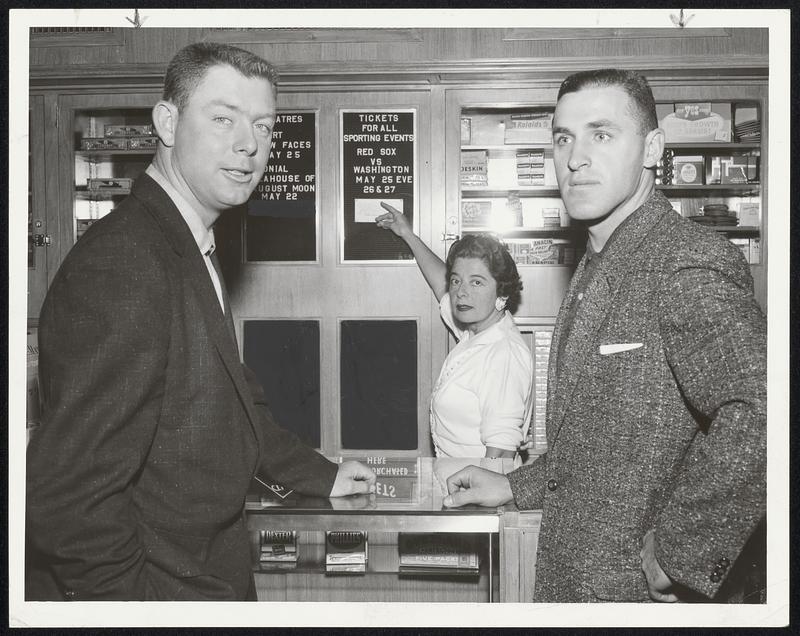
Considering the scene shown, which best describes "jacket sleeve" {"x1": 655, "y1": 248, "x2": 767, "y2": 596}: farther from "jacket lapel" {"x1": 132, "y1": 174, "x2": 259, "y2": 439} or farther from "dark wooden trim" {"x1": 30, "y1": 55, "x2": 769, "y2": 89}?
"dark wooden trim" {"x1": 30, "y1": 55, "x2": 769, "y2": 89}

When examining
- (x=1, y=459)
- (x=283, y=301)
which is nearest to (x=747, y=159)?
(x=283, y=301)

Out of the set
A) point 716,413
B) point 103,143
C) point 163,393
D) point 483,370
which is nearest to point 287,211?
point 103,143

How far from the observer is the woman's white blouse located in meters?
2.66

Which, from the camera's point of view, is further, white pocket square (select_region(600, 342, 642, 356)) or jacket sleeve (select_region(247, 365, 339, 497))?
jacket sleeve (select_region(247, 365, 339, 497))

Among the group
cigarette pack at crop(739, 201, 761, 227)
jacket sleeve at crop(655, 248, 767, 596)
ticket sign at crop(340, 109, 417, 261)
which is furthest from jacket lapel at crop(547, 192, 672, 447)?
cigarette pack at crop(739, 201, 761, 227)

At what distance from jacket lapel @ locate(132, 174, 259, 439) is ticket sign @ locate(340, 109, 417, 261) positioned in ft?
7.43

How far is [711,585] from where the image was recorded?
1280 mm

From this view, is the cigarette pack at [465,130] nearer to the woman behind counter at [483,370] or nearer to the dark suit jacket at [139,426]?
the woman behind counter at [483,370]

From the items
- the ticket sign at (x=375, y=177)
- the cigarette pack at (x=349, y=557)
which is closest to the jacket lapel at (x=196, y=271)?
the cigarette pack at (x=349, y=557)

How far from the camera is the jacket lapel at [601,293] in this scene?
4.72ft

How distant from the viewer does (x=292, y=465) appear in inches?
69.7

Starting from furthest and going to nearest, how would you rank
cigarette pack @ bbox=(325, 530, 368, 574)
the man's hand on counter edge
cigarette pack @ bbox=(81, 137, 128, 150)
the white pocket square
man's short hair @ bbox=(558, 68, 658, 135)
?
cigarette pack @ bbox=(81, 137, 128, 150) < cigarette pack @ bbox=(325, 530, 368, 574) < the man's hand on counter edge < man's short hair @ bbox=(558, 68, 658, 135) < the white pocket square

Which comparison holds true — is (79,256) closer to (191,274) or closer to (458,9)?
(191,274)

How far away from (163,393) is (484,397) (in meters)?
1.56
